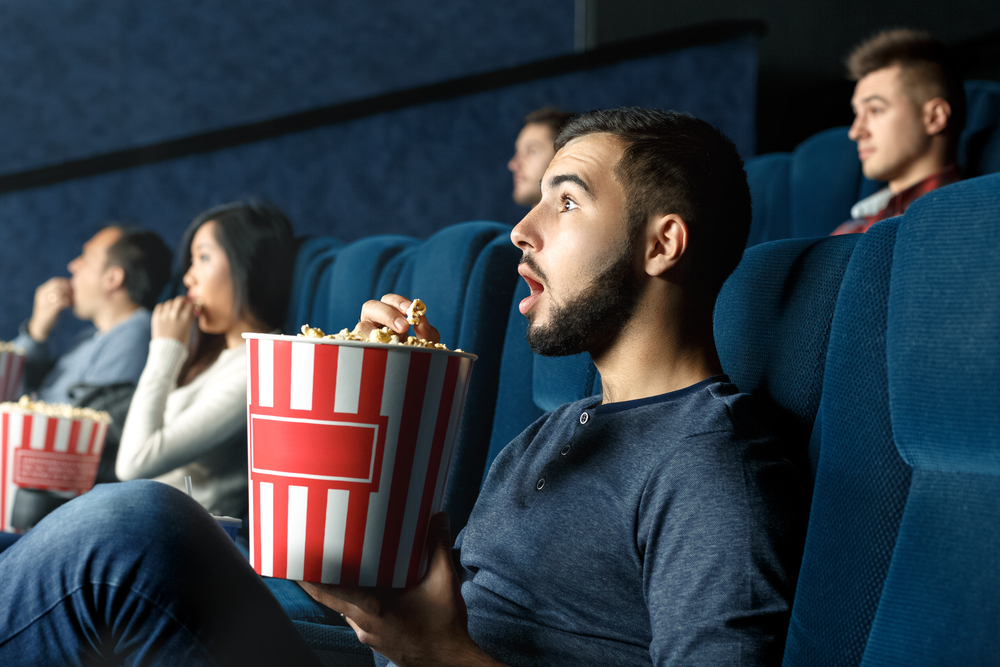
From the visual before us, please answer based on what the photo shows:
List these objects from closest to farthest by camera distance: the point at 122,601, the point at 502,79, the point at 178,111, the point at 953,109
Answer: the point at 122,601, the point at 953,109, the point at 502,79, the point at 178,111

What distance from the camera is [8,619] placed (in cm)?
54

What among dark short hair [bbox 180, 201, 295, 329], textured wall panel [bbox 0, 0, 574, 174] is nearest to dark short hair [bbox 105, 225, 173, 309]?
dark short hair [bbox 180, 201, 295, 329]

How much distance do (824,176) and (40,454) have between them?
1.58 metres

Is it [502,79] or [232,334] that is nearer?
[232,334]

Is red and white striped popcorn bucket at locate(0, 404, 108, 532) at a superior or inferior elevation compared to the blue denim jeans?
A: inferior

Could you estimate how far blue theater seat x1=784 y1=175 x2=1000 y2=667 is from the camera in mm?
430

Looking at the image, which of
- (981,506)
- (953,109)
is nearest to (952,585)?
(981,506)

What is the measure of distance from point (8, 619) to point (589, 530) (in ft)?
1.28

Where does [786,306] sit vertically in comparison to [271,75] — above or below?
below

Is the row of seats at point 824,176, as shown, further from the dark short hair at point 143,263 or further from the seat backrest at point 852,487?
the dark short hair at point 143,263

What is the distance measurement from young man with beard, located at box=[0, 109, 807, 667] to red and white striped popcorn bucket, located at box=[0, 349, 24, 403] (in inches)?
68.6

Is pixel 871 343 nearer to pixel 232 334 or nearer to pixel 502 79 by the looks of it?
pixel 232 334

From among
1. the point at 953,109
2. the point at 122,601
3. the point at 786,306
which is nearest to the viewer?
the point at 122,601

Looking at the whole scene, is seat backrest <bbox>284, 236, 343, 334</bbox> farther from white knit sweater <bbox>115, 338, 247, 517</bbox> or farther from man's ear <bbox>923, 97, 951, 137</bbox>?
man's ear <bbox>923, 97, 951, 137</bbox>
